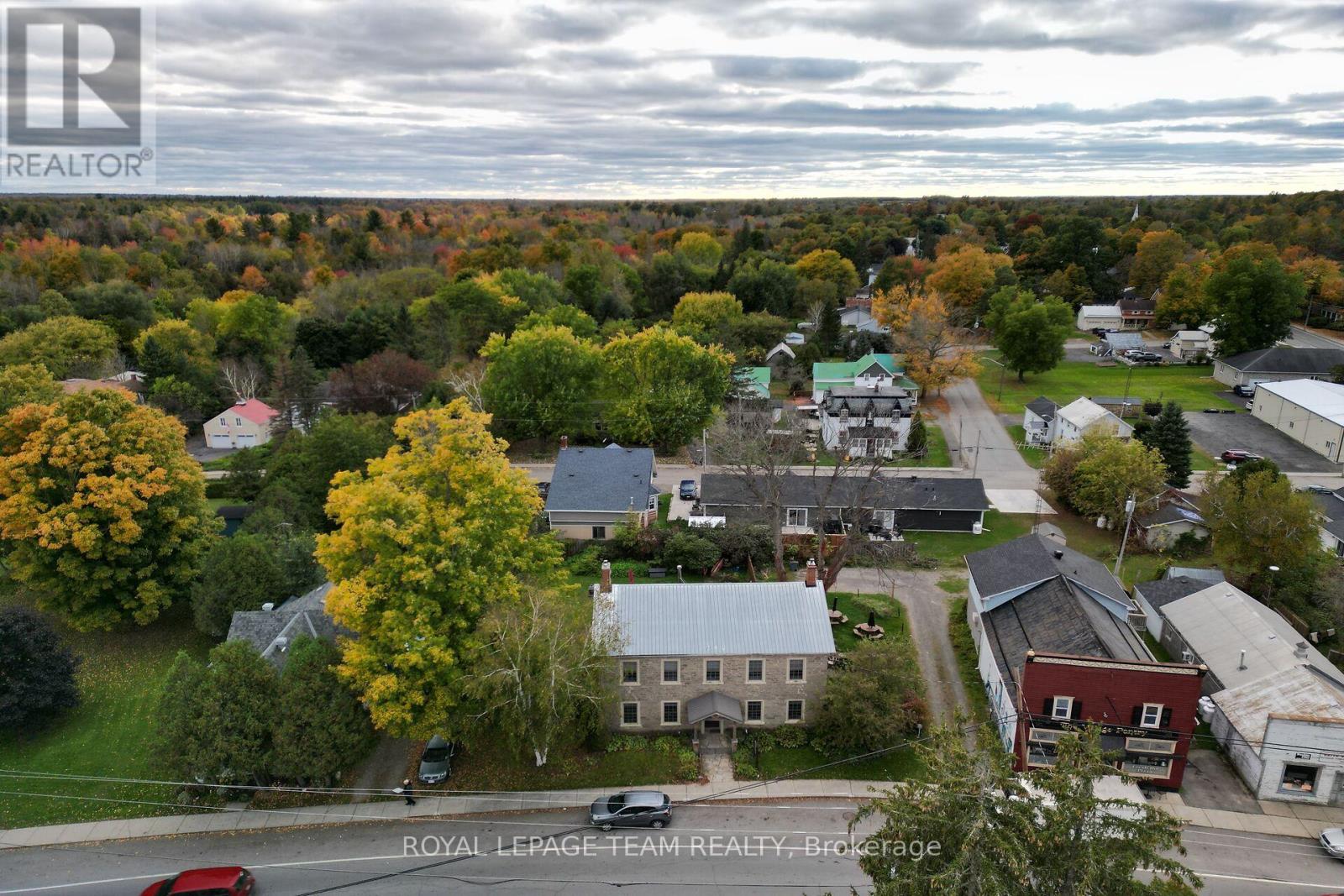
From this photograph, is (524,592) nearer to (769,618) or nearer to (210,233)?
(769,618)

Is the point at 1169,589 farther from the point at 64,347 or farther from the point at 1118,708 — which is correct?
the point at 64,347

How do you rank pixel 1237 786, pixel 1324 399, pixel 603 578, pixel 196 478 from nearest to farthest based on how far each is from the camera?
pixel 1237 786
pixel 603 578
pixel 196 478
pixel 1324 399

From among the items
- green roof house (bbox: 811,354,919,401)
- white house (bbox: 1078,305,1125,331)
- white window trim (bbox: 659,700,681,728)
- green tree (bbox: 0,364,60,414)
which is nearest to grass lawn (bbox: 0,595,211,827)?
green tree (bbox: 0,364,60,414)

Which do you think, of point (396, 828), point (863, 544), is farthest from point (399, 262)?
point (396, 828)

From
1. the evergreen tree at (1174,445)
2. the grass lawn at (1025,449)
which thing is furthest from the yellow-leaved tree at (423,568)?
the evergreen tree at (1174,445)

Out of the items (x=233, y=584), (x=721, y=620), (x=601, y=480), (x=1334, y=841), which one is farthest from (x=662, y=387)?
(x=1334, y=841)
